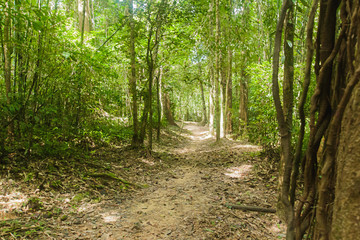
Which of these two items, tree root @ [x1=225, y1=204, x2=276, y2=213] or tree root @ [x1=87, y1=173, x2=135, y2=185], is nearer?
tree root @ [x1=225, y1=204, x2=276, y2=213]

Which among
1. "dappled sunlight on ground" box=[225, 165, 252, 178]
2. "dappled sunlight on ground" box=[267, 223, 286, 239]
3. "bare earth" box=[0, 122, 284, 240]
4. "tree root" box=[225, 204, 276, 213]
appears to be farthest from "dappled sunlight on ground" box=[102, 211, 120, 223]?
"dappled sunlight on ground" box=[225, 165, 252, 178]

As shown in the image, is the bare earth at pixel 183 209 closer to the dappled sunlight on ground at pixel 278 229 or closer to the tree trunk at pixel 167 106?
the dappled sunlight on ground at pixel 278 229

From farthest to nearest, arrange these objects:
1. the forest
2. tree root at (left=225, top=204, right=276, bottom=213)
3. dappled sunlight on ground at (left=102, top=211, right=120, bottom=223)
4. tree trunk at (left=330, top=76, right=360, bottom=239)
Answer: tree root at (left=225, top=204, right=276, bottom=213) → dappled sunlight on ground at (left=102, top=211, right=120, bottom=223) → the forest → tree trunk at (left=330, top=76, right=360, bottom=239)

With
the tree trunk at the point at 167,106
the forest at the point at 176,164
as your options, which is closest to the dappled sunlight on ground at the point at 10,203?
the forest at the point at 176,164

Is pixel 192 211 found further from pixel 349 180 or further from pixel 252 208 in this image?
pixel 349 180

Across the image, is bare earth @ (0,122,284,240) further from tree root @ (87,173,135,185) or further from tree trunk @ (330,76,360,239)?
tree trunk @ (330,76,360,239)

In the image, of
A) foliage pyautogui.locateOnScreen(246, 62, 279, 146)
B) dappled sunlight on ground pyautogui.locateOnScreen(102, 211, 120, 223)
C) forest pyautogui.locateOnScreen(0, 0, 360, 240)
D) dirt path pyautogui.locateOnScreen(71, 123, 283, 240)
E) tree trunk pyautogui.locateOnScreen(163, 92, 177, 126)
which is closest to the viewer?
forest pyautogui.locateOnScreen(0, 0, 360, 240)

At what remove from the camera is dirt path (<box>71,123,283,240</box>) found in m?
3.04

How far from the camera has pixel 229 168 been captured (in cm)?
648

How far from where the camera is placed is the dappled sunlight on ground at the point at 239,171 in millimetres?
5762

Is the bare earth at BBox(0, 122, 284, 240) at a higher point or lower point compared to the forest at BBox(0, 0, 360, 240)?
lower

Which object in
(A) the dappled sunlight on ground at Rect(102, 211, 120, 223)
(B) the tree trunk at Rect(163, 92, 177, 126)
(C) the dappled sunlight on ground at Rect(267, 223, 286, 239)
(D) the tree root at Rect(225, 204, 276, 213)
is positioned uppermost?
(B) the tree trunk at Rect(163, 92, 177, 126)

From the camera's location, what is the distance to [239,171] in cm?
607

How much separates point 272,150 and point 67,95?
5.16 meters
